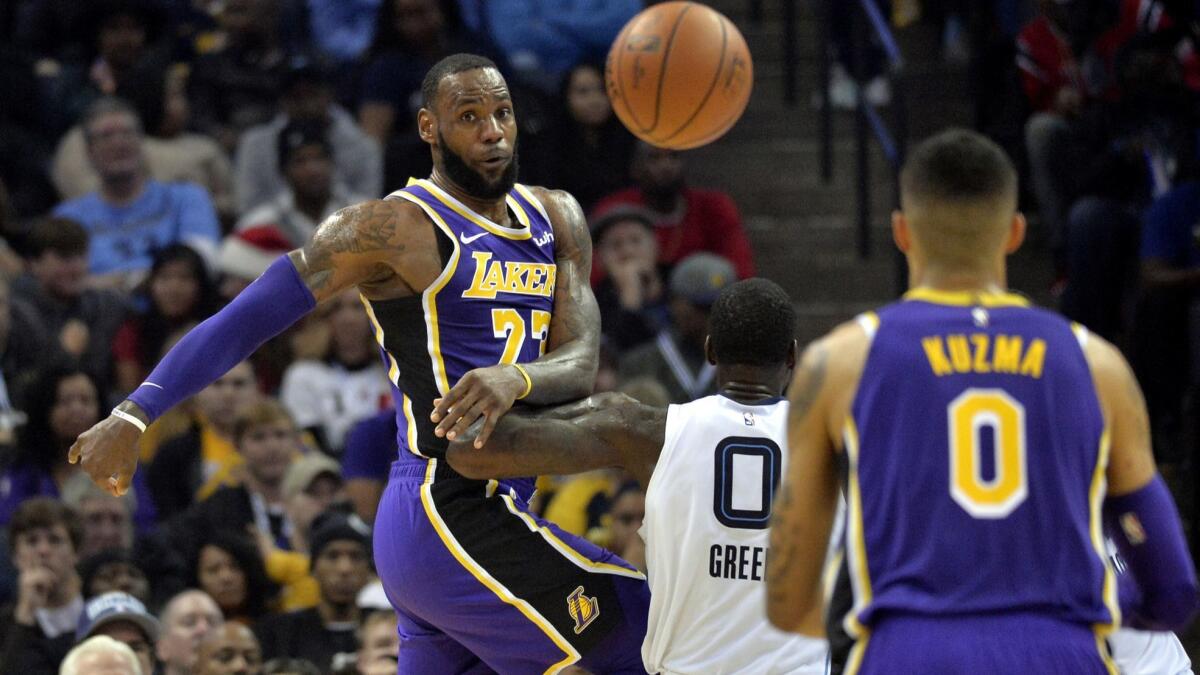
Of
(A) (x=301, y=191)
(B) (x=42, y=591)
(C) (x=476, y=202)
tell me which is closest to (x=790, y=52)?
(A) (x=301, y=191)

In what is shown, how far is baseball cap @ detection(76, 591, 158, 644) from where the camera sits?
7.53 metres

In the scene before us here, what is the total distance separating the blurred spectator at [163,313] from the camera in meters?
9.75

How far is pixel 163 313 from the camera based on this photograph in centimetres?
980

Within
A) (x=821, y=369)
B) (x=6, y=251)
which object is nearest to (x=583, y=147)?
(x=6, y=251)

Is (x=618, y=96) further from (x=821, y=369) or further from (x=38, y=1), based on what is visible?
(x=38, y=1)

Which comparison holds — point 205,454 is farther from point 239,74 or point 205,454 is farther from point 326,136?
point 239,74

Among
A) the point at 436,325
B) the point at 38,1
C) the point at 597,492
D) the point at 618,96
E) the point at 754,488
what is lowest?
the point at 597,492

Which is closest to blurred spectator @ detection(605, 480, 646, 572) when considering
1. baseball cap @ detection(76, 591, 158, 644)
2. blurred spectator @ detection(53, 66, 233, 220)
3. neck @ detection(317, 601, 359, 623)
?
neck @ detection(317, 601, 359, 623)

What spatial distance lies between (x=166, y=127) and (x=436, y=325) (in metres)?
6.45

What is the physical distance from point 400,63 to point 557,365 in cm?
643

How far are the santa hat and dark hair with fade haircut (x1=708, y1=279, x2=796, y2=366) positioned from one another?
18.8 ft

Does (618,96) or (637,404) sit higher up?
(618,96)

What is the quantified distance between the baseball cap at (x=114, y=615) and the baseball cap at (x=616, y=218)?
3.31 meters

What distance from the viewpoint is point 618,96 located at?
23.4ft
